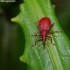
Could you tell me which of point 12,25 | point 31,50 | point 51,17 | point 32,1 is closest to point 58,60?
point 31,50

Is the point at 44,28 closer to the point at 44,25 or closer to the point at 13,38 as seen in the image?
the point at 44,25

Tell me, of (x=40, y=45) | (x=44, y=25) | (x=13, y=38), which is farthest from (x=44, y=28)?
(x=13, y=38)

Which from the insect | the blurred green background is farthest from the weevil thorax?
the blurred green background

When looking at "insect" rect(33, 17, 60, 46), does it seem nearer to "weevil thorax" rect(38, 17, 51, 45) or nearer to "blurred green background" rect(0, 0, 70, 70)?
"weevil thorax" rect(38, 17, 51, 45)

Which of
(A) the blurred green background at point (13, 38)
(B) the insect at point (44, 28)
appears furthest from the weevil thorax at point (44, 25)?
(A) the blurred green background at point (13, 38)

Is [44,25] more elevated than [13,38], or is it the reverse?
[44,25]

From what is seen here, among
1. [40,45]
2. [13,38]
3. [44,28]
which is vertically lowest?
[13,38]

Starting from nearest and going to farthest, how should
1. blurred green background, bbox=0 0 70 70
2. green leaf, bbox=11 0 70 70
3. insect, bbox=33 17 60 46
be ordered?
green leaf, bbox=11 0 70 70
insect, bbox=33 17 60 46
blurred green background, bbox=0 0 70 70
